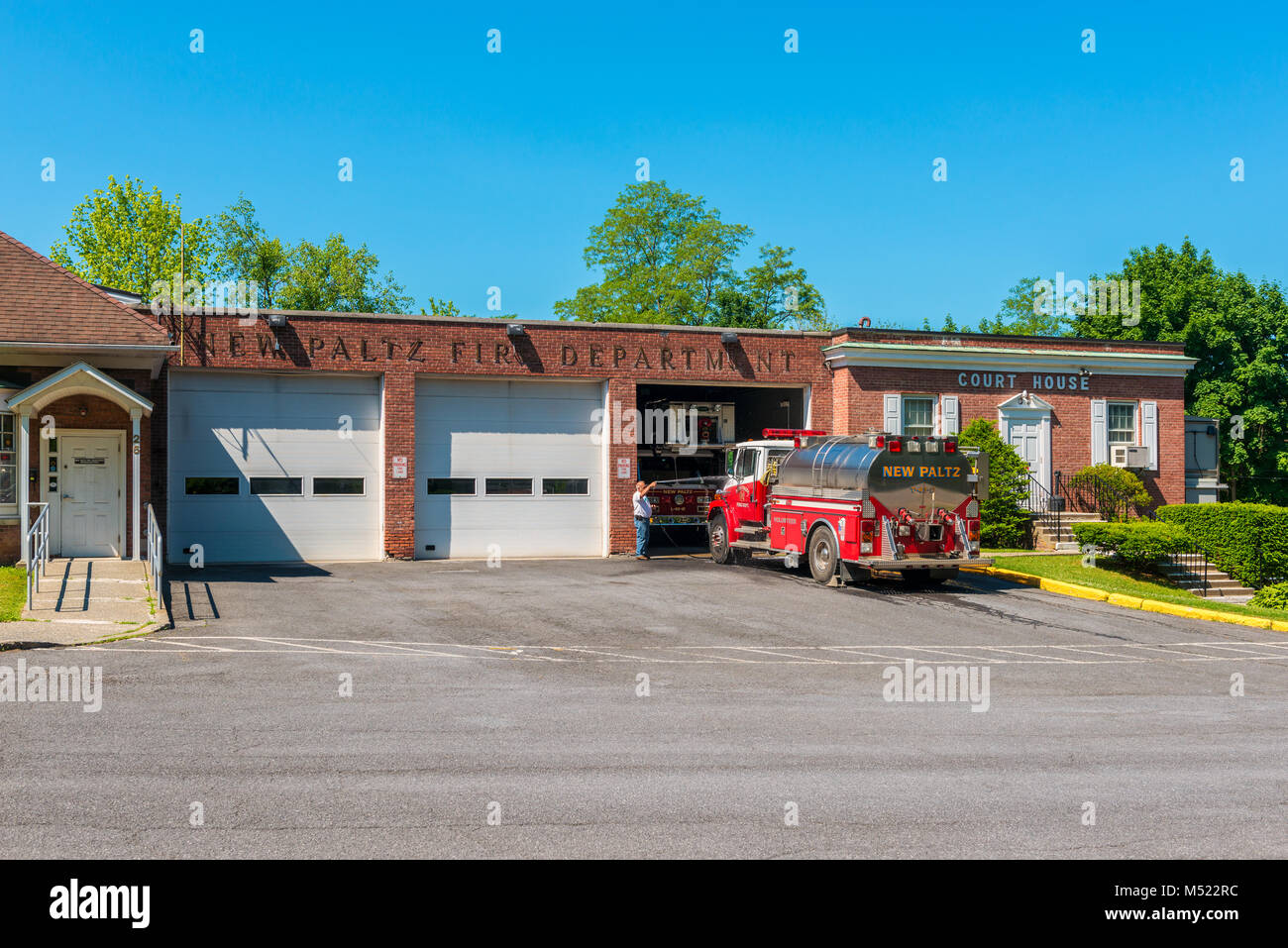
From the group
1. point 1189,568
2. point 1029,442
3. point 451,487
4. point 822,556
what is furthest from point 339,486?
point 1189,568

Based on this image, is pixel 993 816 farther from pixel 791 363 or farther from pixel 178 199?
pixel 178 199

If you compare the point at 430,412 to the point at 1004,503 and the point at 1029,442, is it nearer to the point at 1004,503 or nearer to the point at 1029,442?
the point at 1004,503

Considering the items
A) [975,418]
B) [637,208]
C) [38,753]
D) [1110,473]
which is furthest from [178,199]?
[38,753]

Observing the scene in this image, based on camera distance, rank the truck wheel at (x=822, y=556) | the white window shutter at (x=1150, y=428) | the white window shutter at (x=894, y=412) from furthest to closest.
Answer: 1. the white window shutter at (x=1150, y=428)
2. the white window shutter at (x=894, y=412)
3. the truck wheel at (x=822, y=556)

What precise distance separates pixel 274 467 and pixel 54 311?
594 cm

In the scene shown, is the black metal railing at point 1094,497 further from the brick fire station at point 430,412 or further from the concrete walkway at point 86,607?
the concrete walkway at point 86,607

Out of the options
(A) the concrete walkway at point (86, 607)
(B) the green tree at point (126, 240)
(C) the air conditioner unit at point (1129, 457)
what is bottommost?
(A) the concrete walkway at point (86, 607)

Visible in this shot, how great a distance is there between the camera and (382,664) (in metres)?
12.0

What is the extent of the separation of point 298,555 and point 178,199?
32.5 meters

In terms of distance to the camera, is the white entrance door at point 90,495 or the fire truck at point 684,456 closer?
the white entrance door at point 90,495

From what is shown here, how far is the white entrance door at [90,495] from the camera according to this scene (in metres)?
20.8

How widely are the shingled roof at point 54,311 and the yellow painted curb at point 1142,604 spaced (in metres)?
17.2

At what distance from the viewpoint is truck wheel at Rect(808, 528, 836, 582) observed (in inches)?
796

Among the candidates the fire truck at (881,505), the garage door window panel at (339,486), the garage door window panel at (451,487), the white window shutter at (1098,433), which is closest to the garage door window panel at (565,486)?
the garage door window panel at (451,487)
